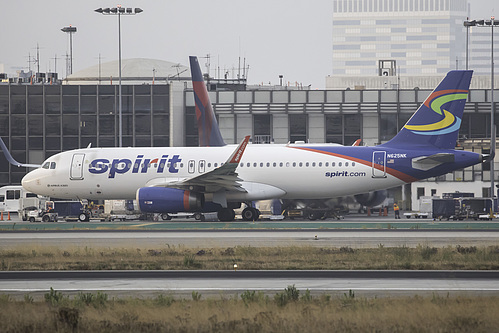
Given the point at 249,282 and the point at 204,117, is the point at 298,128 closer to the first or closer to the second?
the point at 204,117

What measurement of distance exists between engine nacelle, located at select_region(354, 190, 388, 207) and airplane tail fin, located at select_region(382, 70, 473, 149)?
5.78 m

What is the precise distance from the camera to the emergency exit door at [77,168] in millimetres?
47531

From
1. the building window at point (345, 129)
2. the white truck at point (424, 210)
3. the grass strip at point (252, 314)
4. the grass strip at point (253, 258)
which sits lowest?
the white truck at point (424, 210)

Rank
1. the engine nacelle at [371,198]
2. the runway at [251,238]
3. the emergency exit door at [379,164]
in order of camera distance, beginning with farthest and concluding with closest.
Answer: the engine nacelle at [371,198] < the emergency exit door at [379,164] < the runway at [251,238]

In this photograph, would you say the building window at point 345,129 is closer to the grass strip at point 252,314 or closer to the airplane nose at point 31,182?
the airplane nose at point 31,182

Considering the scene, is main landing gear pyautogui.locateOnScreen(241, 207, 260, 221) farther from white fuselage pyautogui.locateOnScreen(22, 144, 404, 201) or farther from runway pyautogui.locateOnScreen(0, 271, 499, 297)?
runway pyautogui.locateOnScreen(0, 271, 499, 297)

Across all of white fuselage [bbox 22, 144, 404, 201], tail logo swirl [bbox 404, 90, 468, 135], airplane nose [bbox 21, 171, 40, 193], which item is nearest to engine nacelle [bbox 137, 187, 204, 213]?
white fuselage [bbox 22, 144, 404, 201]

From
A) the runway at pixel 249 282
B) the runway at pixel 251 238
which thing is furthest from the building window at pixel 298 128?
the runway at pixel 249 282

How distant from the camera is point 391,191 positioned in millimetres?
62312

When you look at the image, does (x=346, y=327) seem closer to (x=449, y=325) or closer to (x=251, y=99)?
(x=449, y=325)

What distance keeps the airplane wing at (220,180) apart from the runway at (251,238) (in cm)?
573

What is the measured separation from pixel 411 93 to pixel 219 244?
133ft

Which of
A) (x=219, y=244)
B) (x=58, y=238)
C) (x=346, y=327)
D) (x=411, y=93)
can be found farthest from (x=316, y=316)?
(x=411, y=93)

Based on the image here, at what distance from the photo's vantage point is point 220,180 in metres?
43.9
